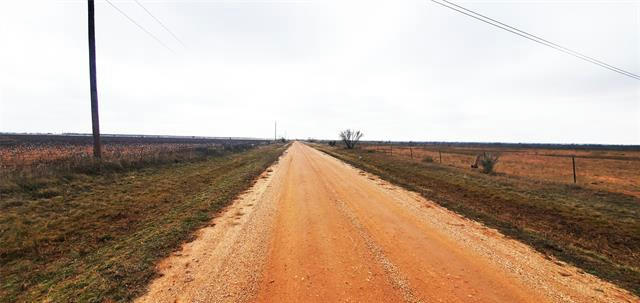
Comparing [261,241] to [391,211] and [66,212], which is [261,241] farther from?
[66,212]

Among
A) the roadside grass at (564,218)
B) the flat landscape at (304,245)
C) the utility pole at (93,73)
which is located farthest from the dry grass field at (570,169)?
the utility pole at (93,73)

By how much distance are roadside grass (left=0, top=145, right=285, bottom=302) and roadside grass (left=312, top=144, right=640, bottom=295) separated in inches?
308

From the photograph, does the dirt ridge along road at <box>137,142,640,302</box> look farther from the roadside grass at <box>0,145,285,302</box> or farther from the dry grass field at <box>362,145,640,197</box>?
the dry grass field at <box>362,145,640,197</box>

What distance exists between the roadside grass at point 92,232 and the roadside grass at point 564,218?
7.82 meters

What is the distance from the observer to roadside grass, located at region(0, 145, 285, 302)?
12.6 ft

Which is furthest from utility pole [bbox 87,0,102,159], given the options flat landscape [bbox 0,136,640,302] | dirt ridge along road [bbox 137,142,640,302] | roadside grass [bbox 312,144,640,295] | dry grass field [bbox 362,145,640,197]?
dry grass field [bbox 362,145,640,197]

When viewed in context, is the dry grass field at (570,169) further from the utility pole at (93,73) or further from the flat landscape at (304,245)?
the utility pole at (93,73)

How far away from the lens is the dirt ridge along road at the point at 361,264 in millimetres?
3603

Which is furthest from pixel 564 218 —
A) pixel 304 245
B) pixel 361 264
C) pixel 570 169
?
pixel 570 169

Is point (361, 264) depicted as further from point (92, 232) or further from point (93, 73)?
point (93, 73)

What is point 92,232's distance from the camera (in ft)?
20.1

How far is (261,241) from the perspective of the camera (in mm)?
5434

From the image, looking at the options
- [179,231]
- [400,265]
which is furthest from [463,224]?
[179,231]

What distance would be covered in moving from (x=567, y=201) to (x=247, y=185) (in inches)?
517
